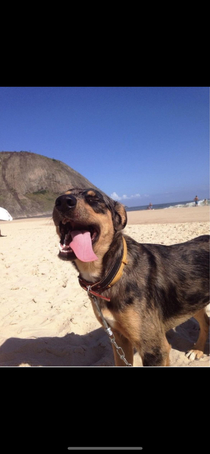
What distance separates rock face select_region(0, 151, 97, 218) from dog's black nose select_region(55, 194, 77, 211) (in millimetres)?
3124

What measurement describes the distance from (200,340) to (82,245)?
8.51 ft

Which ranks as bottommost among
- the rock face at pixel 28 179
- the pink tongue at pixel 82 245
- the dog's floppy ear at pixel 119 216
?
the pink tongue at pixel 82 245

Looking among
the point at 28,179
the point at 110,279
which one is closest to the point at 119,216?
the point at 110,279

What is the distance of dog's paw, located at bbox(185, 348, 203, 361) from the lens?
3.25 metres

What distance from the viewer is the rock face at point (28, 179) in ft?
18.6

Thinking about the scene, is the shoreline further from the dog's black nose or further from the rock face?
the dog's black nose

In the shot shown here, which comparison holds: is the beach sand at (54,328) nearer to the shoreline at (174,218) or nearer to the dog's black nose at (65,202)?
the dog's black nose at (65,202)

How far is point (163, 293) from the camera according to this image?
258 cm

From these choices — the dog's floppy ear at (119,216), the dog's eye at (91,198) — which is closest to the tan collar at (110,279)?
the dog's floppy ear at (119,216)

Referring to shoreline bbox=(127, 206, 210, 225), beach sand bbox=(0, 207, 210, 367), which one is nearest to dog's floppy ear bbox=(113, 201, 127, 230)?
beach sand bbox=(0, 207, 210, 367)

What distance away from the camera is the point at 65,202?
6.64 ft

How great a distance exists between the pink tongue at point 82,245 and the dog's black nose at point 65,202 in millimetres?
248
